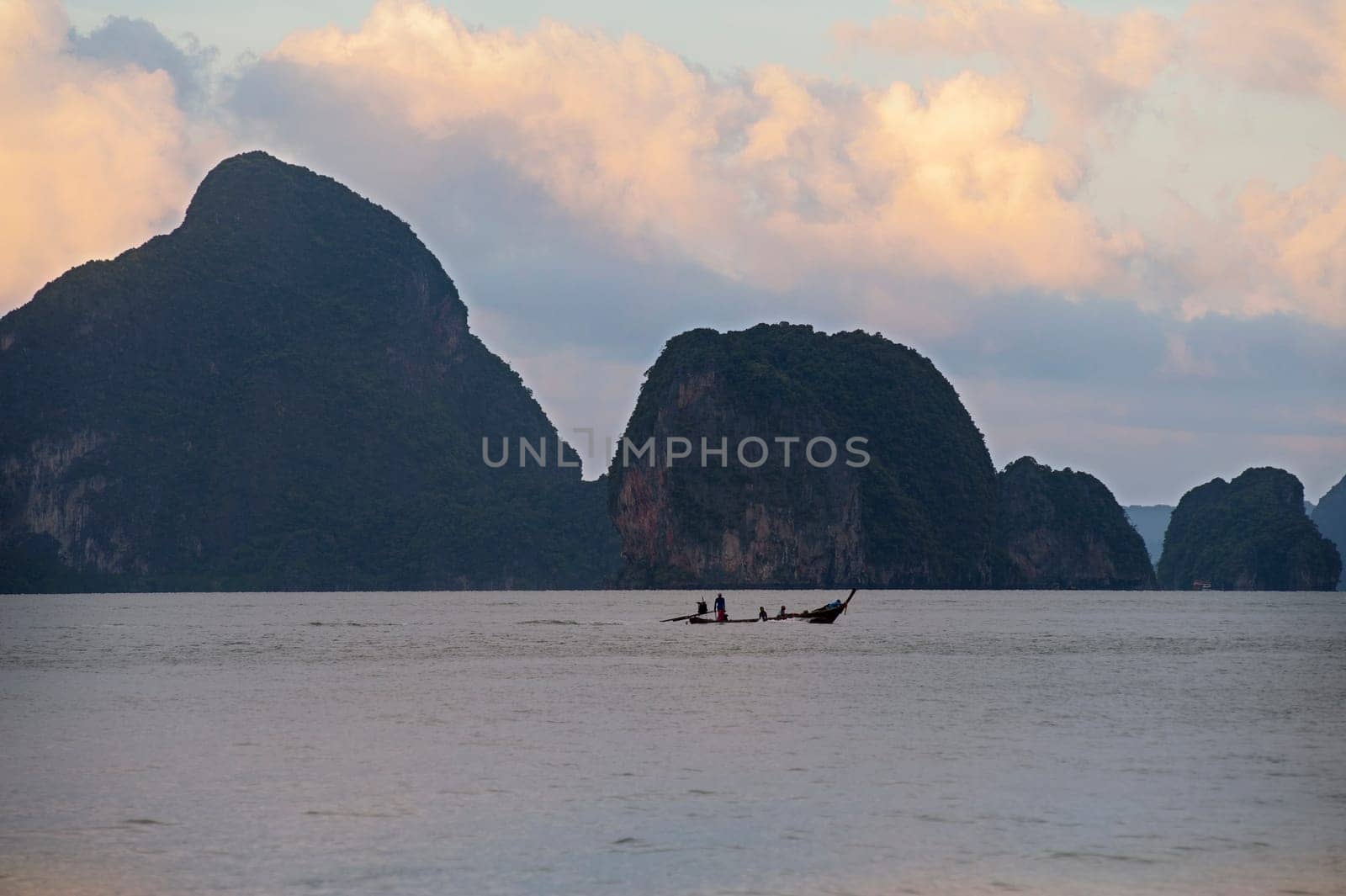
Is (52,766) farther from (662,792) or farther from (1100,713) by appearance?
(1100,713)

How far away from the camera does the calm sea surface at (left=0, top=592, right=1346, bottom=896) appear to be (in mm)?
18766

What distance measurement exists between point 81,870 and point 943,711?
23.4 meters

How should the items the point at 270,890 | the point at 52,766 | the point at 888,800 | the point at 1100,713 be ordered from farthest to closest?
the point at 1100,713, the point at 52,766, the point at 888,800, the point at 270,890

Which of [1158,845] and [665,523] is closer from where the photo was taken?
[1158,845]

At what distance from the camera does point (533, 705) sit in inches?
1567

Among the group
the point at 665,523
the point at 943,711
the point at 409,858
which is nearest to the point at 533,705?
the point at 943,711

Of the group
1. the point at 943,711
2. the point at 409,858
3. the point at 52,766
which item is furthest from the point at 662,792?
the point at 943,711

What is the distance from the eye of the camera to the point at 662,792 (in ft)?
80.9

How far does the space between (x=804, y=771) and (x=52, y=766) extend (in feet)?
42.9

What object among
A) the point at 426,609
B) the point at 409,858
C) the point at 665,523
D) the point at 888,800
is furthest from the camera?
the point at 665,523

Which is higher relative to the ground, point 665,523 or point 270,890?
point 665,523

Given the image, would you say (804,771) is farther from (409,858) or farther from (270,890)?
(270,890)

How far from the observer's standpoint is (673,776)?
26.5 meters

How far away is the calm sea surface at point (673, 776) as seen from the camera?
61.6 feet
